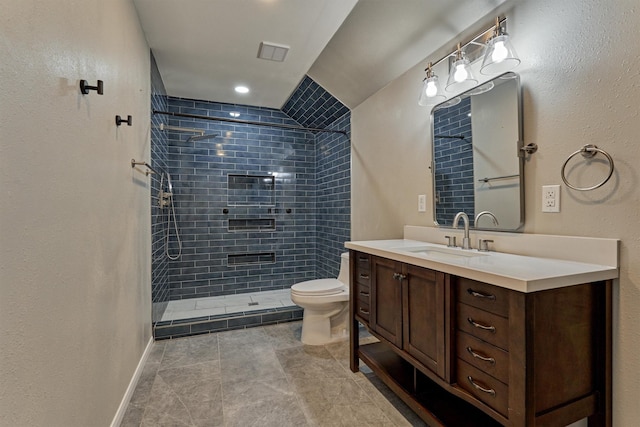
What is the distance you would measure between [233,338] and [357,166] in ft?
6.52

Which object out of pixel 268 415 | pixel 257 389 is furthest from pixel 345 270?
pixel 268 415

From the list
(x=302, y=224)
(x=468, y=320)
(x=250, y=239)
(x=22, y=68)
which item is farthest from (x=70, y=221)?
(x=302, y=224)

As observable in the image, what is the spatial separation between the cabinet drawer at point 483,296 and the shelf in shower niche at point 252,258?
10.2ft

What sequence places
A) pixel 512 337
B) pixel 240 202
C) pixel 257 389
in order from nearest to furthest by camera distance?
pixel 512 337
pixel 257 389
pixel 240 202

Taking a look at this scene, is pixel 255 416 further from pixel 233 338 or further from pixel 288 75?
pixel 288 75

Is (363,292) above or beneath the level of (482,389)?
above

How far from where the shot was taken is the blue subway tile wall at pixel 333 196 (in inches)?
135

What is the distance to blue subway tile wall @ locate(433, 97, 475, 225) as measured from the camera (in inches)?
74.4

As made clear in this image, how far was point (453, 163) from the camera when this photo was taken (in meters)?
2.00

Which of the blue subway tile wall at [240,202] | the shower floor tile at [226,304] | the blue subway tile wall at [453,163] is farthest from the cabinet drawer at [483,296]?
the blue subway tile wall at [240,202]

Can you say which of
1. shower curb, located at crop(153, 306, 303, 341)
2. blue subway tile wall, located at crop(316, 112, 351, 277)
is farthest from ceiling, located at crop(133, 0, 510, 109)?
shower curb, located at crop(153, 306, 303, 341)

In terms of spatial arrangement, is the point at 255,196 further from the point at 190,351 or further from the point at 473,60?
the point at 473,60

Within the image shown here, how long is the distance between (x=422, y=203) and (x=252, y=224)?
2431mm

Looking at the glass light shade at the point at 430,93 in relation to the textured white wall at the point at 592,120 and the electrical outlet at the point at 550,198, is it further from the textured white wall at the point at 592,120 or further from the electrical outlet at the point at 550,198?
the electrical outlet at the point at 550,198
